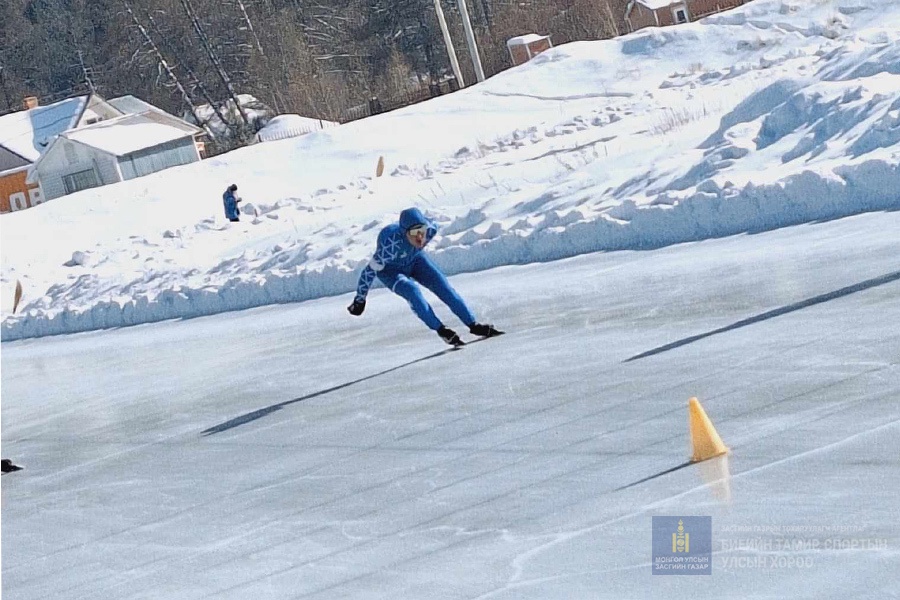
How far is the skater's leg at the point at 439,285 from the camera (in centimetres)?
1005

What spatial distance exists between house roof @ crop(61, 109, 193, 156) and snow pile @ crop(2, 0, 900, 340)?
1649 cm

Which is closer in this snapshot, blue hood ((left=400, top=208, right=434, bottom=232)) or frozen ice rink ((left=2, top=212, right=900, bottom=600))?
frozen ice rink ((left=2, top=212, right=900, bottom=600))

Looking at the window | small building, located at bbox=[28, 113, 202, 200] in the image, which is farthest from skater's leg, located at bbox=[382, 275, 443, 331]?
the window

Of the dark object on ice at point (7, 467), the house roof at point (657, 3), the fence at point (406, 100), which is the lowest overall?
the dark object on ice at point (7, 467)

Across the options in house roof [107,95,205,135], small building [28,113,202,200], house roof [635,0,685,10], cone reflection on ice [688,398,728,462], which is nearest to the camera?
cone reflection on ice [688,398,728,462]

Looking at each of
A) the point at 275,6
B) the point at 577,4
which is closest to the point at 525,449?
the point at 577,4

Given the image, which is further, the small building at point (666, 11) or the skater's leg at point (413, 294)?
the small building at point (666, 11)

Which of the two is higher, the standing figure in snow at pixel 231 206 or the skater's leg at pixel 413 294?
the standing figure in snow at pixel 231 206

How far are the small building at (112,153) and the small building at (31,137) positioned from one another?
490cm

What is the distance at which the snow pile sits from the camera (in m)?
13.6

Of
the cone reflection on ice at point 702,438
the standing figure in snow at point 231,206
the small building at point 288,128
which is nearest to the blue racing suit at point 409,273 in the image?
the cone reflection on ice at point 702,438

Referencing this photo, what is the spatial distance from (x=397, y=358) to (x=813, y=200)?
13.3 ft

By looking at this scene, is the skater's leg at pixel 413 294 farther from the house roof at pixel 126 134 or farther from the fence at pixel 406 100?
the house roof at pixel 126 134

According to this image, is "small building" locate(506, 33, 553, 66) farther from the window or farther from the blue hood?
the blue hood
